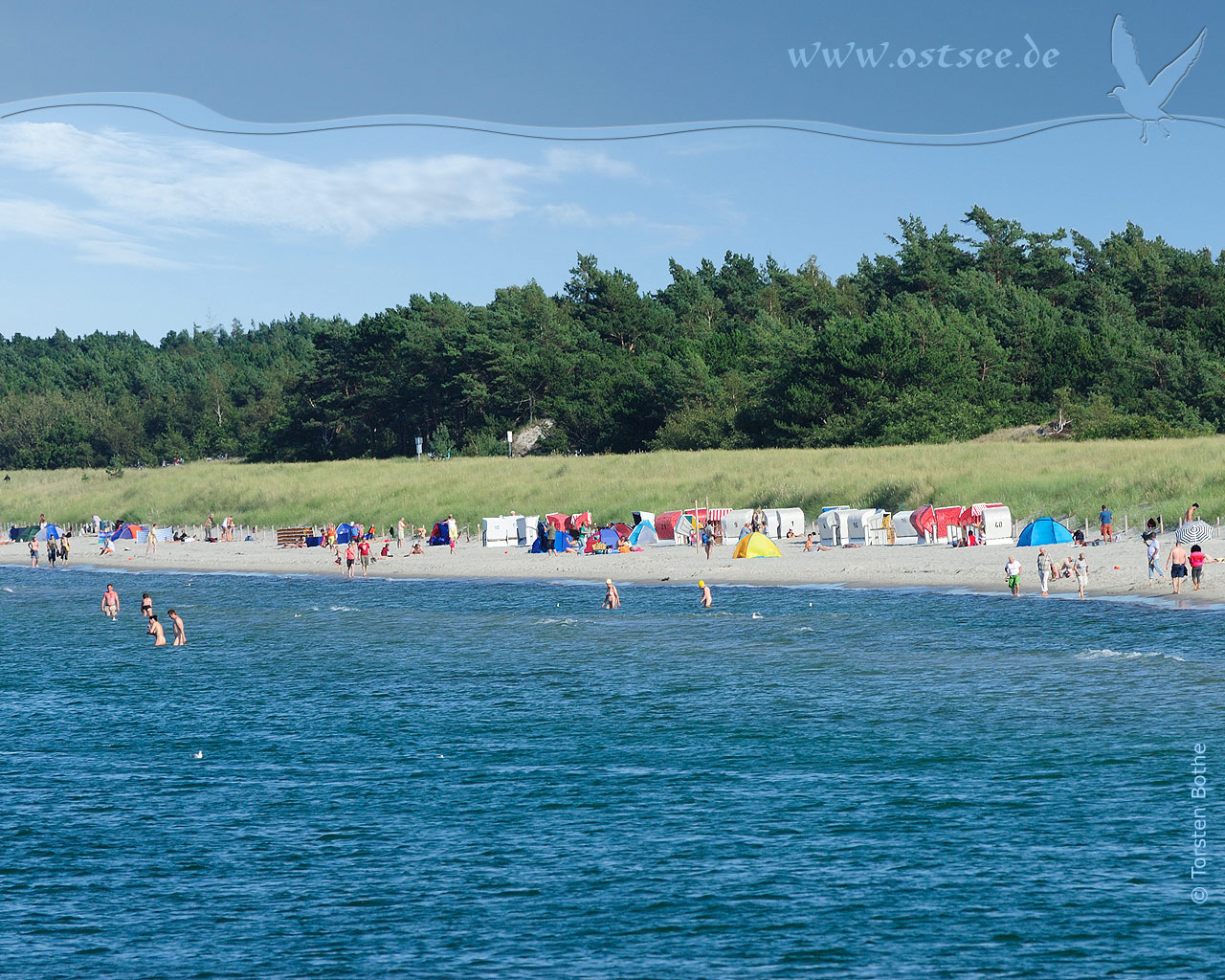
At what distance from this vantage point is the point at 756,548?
176ft

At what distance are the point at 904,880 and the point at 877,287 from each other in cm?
10676

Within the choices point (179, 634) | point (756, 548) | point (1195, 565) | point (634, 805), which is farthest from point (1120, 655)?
point (179, 634)

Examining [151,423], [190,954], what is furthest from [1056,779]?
[151,423]

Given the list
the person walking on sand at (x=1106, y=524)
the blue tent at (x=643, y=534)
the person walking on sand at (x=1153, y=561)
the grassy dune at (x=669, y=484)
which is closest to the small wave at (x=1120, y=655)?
the person walking on sand at (x=1153, y=561)

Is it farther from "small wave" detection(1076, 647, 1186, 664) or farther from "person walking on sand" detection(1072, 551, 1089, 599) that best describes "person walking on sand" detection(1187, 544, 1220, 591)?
"small wave" detection(1076, 647, 1186, 664)

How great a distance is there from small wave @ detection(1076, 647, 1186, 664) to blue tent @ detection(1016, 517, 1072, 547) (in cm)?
1796

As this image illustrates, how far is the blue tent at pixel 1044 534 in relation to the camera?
48938 mm

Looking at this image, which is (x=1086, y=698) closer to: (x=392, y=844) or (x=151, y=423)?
(x=392, y=844)

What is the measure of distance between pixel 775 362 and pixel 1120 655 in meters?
68.0

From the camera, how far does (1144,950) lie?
593 inches

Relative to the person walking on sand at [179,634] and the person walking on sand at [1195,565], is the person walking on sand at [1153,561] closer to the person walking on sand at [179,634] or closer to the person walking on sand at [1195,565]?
the person walking on sand at [1195,565]

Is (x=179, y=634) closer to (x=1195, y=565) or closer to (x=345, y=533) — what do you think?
(x=345, y=533)

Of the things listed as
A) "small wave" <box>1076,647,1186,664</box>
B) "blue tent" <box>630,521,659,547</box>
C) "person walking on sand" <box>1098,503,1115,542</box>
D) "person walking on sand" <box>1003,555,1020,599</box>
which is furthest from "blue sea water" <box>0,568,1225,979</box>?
"blue tent" <box>630,521,659,547</box>

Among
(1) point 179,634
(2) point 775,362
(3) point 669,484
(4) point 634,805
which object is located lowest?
(4) point 634,805
